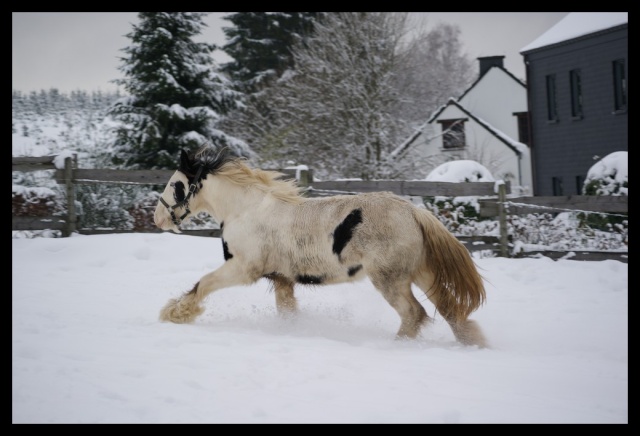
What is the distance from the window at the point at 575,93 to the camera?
2005 cm

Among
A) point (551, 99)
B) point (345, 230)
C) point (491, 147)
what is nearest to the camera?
point (345, 230)

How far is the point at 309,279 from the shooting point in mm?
5738

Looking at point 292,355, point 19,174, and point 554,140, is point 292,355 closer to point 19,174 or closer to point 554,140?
point 19,174

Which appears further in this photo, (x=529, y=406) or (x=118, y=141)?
(x=118, y=141)

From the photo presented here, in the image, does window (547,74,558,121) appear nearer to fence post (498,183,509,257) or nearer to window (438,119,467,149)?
window (438,119,467,149)

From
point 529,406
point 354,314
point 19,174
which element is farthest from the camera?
point 19,174

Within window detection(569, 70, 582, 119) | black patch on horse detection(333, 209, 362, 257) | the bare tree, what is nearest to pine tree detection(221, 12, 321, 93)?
the bare tree

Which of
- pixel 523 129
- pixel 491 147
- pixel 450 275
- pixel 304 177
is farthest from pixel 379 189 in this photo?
pixel 523 129

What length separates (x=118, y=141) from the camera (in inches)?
741

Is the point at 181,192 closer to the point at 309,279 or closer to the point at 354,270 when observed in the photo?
the point at 309,279

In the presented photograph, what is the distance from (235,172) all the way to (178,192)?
27.0 inches

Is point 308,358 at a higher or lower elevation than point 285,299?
lower
